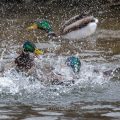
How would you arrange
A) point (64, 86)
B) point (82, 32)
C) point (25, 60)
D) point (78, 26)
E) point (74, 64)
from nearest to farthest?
point (64, 86), point (25, 60), point (74, 64), point (78, 26), point (82, 32)

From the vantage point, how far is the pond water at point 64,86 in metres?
8.01

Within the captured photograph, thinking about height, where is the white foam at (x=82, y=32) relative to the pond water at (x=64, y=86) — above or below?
above

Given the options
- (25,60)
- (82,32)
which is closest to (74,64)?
(25,60)

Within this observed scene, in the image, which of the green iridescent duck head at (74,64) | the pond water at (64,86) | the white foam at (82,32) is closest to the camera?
the pond water at (64,86)

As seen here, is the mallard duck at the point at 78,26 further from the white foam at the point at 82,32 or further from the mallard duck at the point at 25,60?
the mallard duck at the point at 25,60

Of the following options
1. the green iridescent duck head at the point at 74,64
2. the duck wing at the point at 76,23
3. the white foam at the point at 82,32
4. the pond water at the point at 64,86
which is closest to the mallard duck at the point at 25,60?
the pond water at the point at 64,86

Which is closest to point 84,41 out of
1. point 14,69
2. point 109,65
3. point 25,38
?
point 25,38

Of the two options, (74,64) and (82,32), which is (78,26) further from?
(74,64)

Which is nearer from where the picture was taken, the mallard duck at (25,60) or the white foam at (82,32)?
the mallard duck at (25,60)

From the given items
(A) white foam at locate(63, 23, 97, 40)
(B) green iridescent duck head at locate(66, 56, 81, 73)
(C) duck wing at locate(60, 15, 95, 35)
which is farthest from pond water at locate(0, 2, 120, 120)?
(C) duck wing at locate(60, 15, 95, 35)

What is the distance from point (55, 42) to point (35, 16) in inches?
201

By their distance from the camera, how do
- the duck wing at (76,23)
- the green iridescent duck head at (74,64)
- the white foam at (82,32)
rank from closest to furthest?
the green iridescent duck head at (74,64) < the duck wing at (76,23) < the white foam at (82,32)

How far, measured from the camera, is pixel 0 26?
16.9 m

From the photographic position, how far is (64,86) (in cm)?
942
